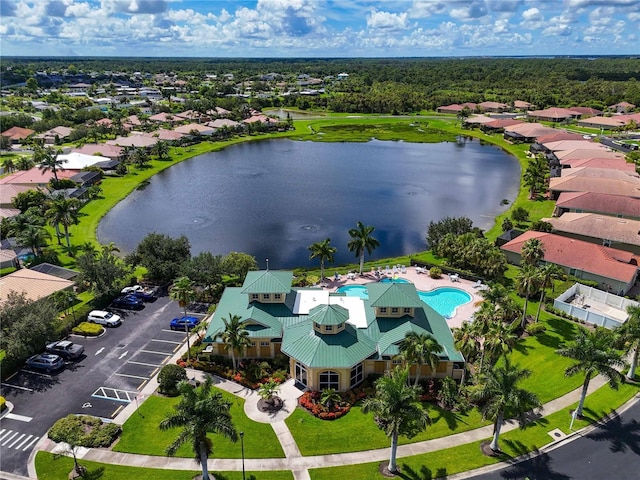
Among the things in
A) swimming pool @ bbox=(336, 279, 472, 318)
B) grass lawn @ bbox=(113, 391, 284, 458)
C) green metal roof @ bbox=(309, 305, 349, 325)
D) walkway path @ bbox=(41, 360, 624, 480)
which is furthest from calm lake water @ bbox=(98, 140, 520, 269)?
walkway path @ bbox=(41, 360, 624, 480)

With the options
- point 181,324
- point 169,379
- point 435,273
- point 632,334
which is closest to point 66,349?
point 181,324

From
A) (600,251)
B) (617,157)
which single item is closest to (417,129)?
(617,157)

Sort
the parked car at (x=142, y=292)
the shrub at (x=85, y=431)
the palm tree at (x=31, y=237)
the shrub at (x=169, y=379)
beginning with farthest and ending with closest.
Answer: the palm tree at (x=31, y=237), the parked car at (x=142, y=292), the shrub at (x=169, y=379), the shrub at (x=85, y=431)

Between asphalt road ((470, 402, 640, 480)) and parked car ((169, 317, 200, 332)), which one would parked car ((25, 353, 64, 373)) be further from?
asphalt road ((470, 402, 640, 480))

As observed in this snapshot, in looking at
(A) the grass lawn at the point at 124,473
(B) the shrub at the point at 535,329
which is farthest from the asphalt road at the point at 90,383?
(B) the shrub at the point at 535,329

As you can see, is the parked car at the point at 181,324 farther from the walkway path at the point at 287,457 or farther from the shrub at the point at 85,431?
the shrub at the point at 85,431

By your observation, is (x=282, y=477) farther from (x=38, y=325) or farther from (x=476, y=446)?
(x=38, y=325)

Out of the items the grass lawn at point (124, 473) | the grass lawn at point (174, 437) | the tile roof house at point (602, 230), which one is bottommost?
the grass lawn at point (174, 437)
